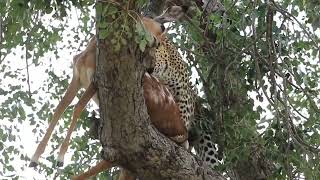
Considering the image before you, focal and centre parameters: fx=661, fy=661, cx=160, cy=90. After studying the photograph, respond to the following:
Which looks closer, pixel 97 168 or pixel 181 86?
pixel 97 168

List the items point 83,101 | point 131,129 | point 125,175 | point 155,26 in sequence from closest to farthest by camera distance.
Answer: point 131,129 → point 83,101 → point 125,175 → point 155,26

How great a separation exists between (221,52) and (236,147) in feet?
2.23

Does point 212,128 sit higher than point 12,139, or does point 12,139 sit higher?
point 12,139

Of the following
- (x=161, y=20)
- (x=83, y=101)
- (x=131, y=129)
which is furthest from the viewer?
(x=161, y=20)

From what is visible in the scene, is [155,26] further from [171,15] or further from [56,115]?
[56,115]

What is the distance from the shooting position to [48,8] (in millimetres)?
2939

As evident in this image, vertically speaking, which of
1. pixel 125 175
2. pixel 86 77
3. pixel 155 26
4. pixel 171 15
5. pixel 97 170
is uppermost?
pixel 171 15

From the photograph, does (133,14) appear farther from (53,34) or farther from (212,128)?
(53,34)

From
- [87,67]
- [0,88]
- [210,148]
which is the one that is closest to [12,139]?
[0,88]

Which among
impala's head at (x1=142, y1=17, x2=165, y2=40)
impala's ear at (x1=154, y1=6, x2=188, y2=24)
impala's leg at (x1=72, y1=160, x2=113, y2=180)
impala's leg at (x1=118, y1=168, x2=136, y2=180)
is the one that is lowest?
impala's leg at (x1=72, y1=160, x2=113, y2=180)

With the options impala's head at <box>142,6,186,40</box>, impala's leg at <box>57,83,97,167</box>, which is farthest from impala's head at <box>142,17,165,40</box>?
impala's leg at <box>57,83,97,167</box>

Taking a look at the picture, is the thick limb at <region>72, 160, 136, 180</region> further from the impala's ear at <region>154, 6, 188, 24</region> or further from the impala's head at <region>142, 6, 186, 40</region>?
the impala's ear at <region>154, 6, 188, 24</region>

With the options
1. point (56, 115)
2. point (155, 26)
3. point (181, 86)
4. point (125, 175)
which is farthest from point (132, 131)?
point (181, 86)

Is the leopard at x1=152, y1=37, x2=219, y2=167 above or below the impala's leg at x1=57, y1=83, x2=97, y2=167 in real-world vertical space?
above
